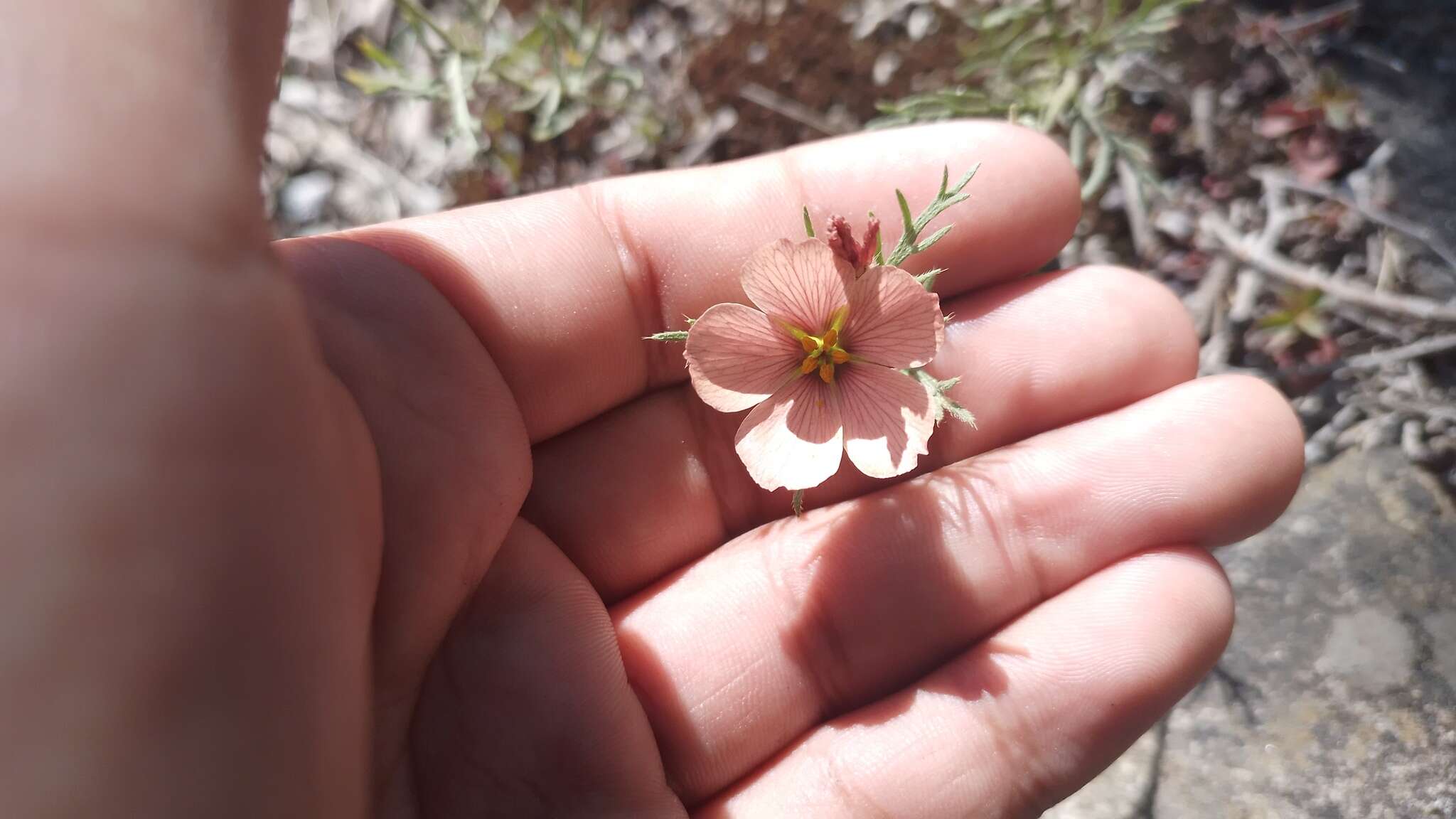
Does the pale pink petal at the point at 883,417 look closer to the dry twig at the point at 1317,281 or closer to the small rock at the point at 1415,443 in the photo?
the dry twig at the point at 1317,281

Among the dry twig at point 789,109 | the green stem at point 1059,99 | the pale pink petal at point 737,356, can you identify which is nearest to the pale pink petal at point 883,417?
the pale pink petal at point 737,356

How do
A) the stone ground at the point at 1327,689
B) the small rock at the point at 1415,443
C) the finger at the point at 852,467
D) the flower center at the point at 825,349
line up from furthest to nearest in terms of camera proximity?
the small rock at the point at 1415,443 → the stone ground at the point at 1327,689 → the finger at the point at 852,467 → the flower center at the point at 825,349

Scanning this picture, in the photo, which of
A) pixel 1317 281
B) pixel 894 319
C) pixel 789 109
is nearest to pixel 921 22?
pixel 789 109

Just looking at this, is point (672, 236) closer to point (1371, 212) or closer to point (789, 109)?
point (789, 109)

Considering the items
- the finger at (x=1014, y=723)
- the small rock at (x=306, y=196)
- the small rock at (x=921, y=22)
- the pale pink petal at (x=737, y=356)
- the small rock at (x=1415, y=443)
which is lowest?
the small rock at (x=1415, y=443)

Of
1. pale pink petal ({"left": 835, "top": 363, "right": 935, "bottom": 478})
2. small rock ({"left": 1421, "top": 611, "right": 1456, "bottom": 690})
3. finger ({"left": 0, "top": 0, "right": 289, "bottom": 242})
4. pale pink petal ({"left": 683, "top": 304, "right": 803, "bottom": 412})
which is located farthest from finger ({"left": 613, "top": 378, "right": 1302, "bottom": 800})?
finger ({"left": 0, "top": 0, "right": 289, "bottom": 242})

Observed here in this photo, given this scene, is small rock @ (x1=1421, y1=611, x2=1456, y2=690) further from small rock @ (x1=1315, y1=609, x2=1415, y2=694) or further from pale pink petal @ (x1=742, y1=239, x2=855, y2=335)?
pale pink petal @ (x1=742, y1=239, x2=855, y2=335)
